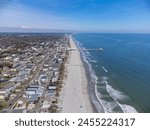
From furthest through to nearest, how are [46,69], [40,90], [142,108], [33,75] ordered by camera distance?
[46,69]
[33,75]
[40,90]
[142,108]

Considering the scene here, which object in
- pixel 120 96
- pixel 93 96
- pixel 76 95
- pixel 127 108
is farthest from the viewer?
pixel 120 96

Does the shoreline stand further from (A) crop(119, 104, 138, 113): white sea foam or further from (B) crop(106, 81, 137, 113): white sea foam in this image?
(A) crop(119, 104, 138, 113): white sea foam

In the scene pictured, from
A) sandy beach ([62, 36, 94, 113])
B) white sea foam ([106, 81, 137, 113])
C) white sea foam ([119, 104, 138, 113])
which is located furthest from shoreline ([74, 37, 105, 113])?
white sea foam ([119, 104, 138, 113])

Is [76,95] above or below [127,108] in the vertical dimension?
above

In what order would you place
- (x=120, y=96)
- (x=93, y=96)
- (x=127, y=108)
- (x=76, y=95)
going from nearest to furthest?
(x=127, y=108) → (x=76, y=95) → (x=93, y=96) → (x=120, y=96)

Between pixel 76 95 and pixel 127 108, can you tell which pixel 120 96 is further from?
pixel 76 95

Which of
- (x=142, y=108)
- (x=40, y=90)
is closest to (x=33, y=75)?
(x=40, y=90)

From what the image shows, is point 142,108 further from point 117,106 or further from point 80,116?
point 80,116

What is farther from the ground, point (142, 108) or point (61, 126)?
point (61, 126)

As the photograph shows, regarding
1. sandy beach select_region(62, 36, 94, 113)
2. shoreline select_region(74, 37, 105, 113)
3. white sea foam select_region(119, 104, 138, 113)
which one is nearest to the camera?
sandy beach select_region(62, 36, 94, 113)

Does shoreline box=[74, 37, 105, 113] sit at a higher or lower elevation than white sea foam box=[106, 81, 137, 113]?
higher

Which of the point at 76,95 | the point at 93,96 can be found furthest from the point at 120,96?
the point at 76,95
